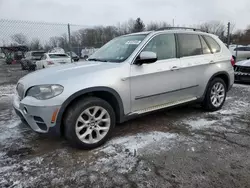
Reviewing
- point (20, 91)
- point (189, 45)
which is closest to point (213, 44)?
point (189, 45)

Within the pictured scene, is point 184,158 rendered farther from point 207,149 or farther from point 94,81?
point 94,81

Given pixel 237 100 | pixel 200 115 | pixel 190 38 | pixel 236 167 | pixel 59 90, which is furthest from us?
pixel 237 100

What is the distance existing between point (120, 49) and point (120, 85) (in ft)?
3.03

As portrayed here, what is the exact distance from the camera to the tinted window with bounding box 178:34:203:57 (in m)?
4.04

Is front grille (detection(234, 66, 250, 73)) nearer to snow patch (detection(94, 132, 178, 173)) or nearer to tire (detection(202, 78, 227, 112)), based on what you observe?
tire (detection(202, 78, 227, 112))

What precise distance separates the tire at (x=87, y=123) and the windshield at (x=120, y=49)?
2.81 feet

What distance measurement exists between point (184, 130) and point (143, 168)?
1415 mm

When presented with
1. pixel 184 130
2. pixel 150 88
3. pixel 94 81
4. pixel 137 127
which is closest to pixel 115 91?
pixel 94 81

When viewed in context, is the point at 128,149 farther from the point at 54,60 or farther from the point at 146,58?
the point at 54,60

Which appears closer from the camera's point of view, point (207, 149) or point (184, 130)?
point (207, 149)

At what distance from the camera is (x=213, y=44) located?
179 inches

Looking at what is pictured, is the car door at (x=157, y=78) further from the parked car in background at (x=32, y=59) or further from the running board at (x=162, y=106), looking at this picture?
the parked car in background at (x=32, y=59)

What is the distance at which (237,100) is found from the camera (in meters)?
5.67

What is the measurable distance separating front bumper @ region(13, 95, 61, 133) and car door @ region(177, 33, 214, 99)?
7.71 ft
